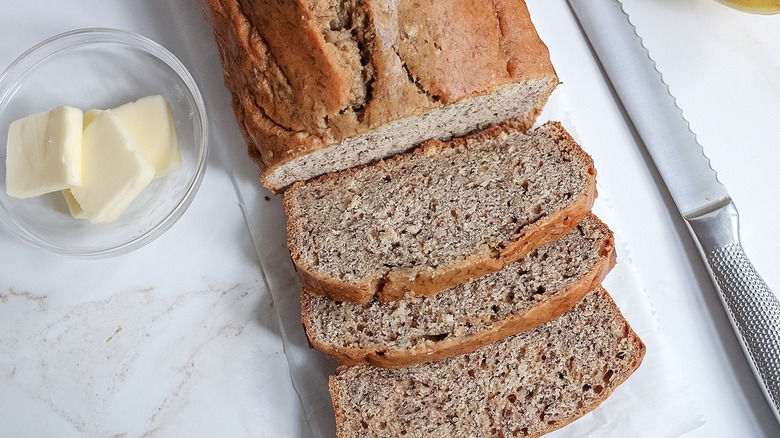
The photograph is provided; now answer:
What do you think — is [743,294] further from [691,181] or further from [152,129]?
[152,129]

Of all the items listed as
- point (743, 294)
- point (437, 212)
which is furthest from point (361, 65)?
point (743, 294)

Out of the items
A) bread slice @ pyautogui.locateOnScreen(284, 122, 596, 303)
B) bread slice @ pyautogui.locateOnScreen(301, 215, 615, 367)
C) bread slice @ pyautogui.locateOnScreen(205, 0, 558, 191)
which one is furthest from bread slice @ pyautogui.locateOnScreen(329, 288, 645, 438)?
bread slice @ pyautogui.locateOnScreen(205, 0, 558, 191)

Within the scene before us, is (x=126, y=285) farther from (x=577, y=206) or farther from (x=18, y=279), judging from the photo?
(x=577, y=206)

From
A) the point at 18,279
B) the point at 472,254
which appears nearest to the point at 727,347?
the point at 472,254

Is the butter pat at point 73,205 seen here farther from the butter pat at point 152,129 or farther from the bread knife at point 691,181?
the bread knife at point 691,181

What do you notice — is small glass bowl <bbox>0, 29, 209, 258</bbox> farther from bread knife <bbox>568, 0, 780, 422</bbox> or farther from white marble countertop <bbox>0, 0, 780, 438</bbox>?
bread knife <bbox>568, 0, 780, 422</bbox>
